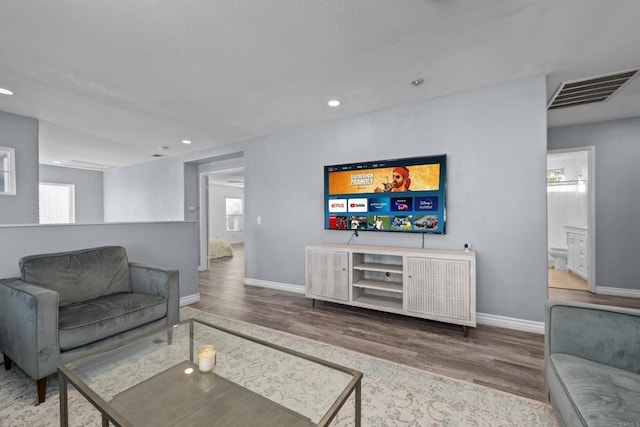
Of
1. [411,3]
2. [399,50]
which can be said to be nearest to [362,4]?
[411,3]

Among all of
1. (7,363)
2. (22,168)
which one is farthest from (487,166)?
(22,168)

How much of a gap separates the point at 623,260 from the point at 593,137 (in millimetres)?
1739

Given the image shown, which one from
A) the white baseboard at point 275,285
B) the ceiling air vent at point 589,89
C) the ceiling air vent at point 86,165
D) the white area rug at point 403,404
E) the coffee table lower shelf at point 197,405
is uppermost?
the ceiling air vent at point 589,89

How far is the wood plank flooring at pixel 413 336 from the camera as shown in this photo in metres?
1.99

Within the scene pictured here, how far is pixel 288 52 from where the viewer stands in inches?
86.7

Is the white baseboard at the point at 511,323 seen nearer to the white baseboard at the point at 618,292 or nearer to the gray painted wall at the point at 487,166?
the gray painted wall at the point at 487,166

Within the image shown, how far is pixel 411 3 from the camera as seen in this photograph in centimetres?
170

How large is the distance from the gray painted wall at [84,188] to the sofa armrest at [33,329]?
706cm

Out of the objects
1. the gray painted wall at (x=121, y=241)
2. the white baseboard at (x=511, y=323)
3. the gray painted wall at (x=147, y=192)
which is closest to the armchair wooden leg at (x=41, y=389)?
the gray painted wall at (x=121, y=241)

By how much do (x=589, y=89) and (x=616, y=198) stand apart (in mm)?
1884

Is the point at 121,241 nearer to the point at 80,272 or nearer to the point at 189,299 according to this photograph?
the point at 80,272

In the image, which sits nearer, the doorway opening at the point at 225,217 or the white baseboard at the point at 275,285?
the white baseboard at the point at 275,285

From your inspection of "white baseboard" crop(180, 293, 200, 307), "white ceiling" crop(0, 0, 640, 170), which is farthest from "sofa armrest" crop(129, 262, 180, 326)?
"white ceiling" crop(0, 0, 640, 170)

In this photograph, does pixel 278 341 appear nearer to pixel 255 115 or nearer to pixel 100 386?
pixel 100 386
